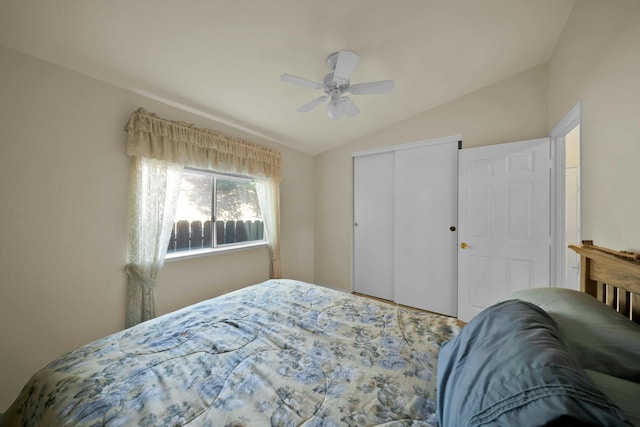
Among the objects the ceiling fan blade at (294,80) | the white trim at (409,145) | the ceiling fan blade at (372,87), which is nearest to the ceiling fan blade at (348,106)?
the ceiling fan blade at (372,87)

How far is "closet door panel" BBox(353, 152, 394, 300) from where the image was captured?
324cm

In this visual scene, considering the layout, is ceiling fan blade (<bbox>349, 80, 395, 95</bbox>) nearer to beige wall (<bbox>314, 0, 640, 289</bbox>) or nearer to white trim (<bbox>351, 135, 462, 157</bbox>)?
beige wall (<bbox>314, 0, 640, 289</bbox>)

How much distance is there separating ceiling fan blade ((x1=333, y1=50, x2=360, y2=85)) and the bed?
1540 millimetres

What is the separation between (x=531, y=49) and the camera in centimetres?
205

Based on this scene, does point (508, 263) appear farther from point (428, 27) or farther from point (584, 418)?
point (584, 418)

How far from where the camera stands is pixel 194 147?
224 cm

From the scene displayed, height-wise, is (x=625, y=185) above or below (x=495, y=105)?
below

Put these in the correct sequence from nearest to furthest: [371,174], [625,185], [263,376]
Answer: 1. [263,376]
2. [625,185]
3. [371,174]

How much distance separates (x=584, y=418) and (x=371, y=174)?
10.3 ft

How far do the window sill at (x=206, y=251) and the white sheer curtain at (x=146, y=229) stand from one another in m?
0.15

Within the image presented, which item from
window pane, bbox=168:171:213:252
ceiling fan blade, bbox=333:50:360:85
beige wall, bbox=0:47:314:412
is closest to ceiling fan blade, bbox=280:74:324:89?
ceiling fan blade, bbox=333:50:360:85

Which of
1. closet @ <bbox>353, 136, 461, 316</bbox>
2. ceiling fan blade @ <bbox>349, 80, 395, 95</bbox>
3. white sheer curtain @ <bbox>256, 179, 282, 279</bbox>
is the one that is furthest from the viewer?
white sheer curtain @ <bbox>256, 179, 282, 279</bbox>

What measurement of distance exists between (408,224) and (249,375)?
260cm

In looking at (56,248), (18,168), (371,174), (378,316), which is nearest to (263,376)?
(378,316)
